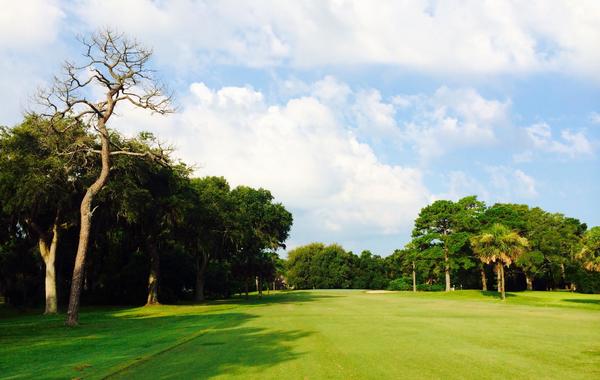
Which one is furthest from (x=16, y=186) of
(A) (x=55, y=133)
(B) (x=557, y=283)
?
(B) (x=557, y=283)

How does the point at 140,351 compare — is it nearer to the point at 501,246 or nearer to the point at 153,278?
the point at 153,278

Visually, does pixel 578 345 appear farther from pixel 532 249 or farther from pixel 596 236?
pixel 532 249

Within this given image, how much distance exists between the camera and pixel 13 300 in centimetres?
4994

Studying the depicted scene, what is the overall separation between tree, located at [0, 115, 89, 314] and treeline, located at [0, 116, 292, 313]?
0.07 metres

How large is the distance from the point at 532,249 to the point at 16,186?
2993 inches

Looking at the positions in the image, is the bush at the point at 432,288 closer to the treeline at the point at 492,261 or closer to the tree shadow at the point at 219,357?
the treeline at the point at 492,261

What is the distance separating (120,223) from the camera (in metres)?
42.1

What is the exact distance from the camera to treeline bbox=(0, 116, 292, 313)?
31.4m

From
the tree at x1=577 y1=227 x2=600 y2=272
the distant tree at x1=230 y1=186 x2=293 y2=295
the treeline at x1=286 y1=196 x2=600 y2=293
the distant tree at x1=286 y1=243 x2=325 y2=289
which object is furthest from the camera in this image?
the distant tree at x1=286 y1=243 x2=325 y2=289

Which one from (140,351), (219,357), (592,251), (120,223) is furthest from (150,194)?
(592,251)

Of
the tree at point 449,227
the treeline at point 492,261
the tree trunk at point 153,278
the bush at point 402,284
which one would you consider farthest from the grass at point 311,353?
the bush at point 402,284

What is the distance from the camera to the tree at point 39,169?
30.5m

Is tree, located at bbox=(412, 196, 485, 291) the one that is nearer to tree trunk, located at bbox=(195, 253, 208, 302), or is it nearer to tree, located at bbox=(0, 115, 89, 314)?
tree trunk, located at bbox=(195, 253, 208, 302)

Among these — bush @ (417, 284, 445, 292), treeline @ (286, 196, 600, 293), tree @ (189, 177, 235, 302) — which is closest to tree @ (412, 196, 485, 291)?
treeline @ (286, 196, 600, 293)
